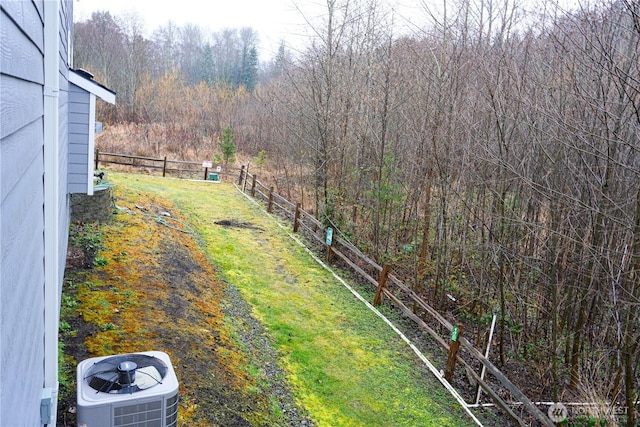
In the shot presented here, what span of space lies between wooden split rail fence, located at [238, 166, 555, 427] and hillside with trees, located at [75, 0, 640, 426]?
1.60 feet

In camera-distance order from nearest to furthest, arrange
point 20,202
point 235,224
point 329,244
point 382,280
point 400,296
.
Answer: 1. point 20,202
2. point 382,280
3. point 400,296
4. point 329,244
5. point 235,224

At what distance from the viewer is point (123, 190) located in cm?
1315

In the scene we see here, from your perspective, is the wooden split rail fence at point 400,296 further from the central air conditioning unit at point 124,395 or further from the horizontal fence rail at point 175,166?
the central air conditioning unit at point 124,395

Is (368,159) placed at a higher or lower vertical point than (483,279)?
higher

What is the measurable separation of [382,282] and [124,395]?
22.4 ft

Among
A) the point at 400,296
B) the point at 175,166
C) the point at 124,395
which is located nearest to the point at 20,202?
Result: the point at 124,395

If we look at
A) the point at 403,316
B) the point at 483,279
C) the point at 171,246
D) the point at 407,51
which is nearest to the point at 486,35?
the point at 407,51

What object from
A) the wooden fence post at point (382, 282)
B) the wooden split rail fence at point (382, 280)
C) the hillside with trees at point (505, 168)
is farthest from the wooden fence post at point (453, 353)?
the wooden fence post at point (382, 282)

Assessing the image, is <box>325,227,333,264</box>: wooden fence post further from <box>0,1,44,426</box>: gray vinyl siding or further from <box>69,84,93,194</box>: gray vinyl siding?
<box>0,1,44,426</box>: gray vinyl siding

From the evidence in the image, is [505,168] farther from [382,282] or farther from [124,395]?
[124,395]

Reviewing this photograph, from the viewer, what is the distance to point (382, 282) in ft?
31.8

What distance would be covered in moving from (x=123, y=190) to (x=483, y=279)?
31.2 feet

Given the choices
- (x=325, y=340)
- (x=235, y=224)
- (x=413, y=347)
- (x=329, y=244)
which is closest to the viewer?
(x=325, y=340)

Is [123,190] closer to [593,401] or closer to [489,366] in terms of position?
[489,366]
